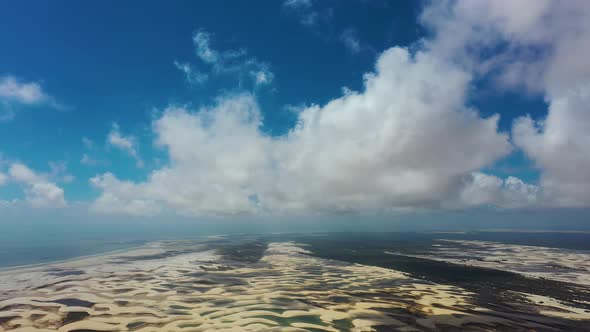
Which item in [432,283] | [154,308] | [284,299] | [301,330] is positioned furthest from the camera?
[432,283]

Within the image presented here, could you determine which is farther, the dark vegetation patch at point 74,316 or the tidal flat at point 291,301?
the dark vegetation patch at point 74,316

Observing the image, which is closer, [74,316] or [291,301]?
[74,316]

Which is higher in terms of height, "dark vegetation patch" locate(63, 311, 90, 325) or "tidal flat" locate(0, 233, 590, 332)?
"dark vegetation patch" locate(63, 311, 90, 325)

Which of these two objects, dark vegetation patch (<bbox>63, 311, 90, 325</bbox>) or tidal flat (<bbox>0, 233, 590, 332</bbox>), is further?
dark vegetation patch (<bbox>63, 311, 90, 325</bbox>)

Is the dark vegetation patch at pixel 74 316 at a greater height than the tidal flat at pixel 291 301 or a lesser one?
greater

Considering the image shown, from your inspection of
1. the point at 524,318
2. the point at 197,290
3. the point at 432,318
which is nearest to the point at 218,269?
the point at 197,290

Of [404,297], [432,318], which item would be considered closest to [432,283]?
[404,297]

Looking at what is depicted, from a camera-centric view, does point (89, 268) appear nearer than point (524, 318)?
No

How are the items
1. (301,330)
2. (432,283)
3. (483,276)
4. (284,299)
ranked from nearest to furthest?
(301,330) < (284,299) < (432,283) < (483,276)

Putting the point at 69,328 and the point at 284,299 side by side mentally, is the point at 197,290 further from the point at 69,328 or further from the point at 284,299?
the point at 69,328
